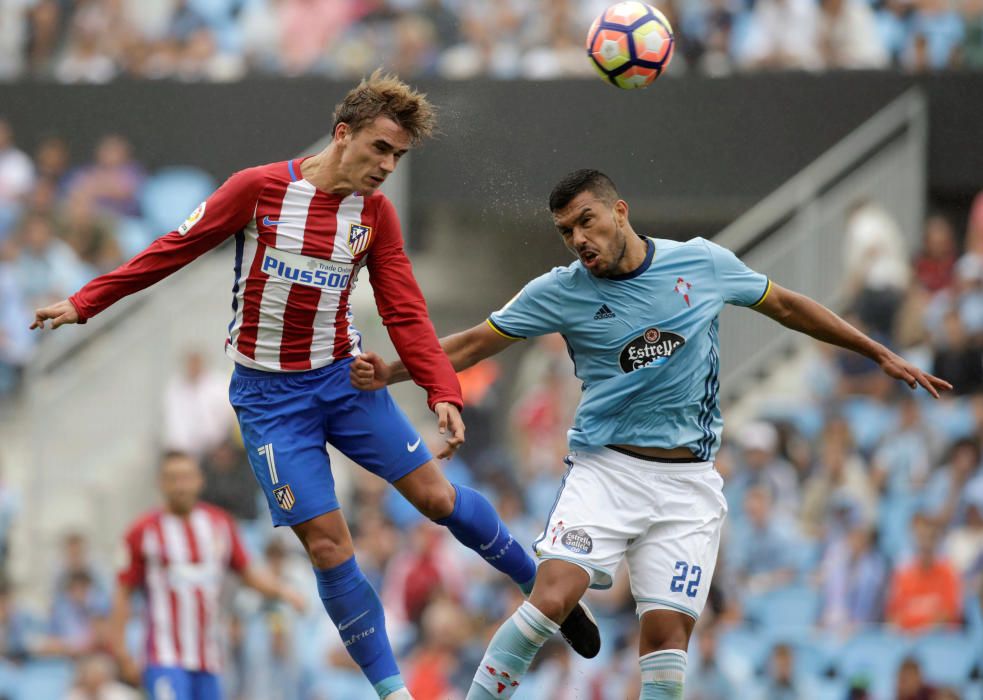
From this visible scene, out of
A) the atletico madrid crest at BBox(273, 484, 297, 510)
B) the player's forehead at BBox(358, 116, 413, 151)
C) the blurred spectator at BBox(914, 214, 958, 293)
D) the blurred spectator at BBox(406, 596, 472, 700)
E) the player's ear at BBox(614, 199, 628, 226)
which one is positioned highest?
the blurred spectator at BBox(914, 214, 958, 293)

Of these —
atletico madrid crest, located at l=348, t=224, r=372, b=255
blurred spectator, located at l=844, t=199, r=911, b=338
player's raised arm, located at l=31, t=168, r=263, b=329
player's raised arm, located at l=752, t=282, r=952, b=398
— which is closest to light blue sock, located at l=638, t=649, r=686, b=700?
player's raised arm, located at l=752, t=282, r=952, b=398

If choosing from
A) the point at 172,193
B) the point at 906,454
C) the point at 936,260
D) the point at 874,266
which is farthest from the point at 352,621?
the point at 172,193

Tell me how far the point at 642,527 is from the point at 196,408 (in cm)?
724

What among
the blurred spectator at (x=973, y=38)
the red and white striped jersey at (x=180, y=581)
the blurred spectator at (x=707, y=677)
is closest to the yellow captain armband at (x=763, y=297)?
the red and white striped jersey at (x=180, y=581)

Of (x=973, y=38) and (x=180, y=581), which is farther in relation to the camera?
(x=973, y=38)

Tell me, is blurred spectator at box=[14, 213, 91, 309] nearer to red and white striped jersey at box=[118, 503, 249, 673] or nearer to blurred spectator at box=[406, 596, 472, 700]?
blurred spectator at box=[406, 596, 472, 700]

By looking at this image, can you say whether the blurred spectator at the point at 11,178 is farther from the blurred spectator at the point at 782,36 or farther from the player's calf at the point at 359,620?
the player's calf at the point at 359,620

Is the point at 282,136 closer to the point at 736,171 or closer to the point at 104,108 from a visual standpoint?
the point at 104,108

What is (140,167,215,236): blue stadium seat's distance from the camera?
13.9m

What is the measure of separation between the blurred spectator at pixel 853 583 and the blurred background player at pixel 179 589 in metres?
4.15

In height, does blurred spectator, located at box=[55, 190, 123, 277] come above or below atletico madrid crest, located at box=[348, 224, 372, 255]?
above

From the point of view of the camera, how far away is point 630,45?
700 cm

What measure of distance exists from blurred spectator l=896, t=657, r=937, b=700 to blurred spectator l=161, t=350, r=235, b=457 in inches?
220

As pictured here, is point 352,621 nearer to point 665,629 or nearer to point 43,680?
point 665,629
